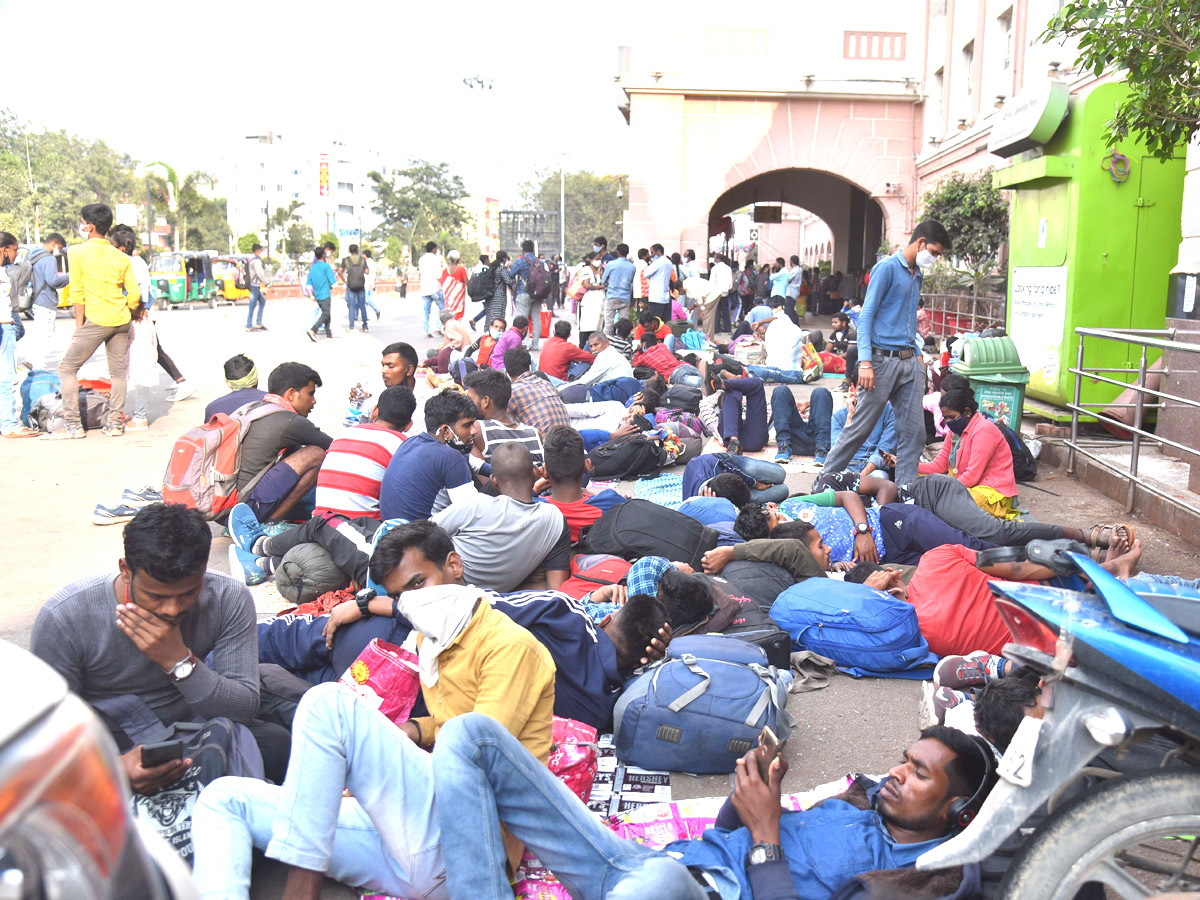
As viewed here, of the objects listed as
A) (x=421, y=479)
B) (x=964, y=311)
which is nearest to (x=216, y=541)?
(x=421, y=479)

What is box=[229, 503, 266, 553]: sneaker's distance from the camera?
5.57 metres

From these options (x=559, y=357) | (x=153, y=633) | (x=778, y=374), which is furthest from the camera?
(x=778, y=374)

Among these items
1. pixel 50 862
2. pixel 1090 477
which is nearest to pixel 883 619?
pixel 50 862

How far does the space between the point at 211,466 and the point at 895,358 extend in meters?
4.64

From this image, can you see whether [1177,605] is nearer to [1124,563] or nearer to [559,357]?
[1124,563]

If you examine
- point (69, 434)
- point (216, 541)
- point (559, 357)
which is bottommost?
point (216, 541)

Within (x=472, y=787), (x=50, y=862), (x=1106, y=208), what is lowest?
(x=472, y=787)

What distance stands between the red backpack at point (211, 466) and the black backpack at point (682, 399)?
4.81m

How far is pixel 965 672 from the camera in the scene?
398 cm

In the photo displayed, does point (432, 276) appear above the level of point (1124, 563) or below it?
above

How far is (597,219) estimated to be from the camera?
77.8 metres

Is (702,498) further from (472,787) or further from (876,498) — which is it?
(472,787)

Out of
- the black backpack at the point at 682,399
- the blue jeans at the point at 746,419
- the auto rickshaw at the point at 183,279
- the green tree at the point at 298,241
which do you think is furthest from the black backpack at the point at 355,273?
the green tree at the point at 298,241

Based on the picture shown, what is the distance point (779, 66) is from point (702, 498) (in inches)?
687
